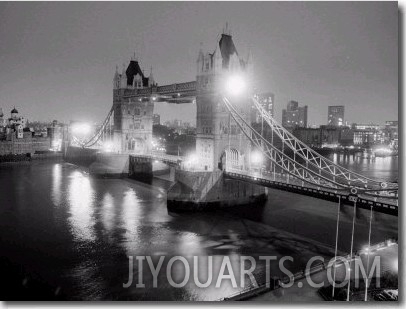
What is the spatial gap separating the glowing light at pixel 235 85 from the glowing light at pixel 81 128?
4270cm

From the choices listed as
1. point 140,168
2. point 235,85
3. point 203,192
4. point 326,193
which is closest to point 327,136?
point 140,168

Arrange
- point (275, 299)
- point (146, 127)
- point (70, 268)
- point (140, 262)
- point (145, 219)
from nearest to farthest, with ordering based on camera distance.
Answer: point (275, 299), point (70, 268), point (140, 262), point (145, 219), point (146, 127)

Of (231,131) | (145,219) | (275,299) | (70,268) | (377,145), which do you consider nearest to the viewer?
(275,299)

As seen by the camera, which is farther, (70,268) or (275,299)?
(70,268)

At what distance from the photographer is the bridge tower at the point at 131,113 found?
43.0 m

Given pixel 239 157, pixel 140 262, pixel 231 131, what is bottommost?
pixel 140 262

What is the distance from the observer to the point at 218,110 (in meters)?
27.3

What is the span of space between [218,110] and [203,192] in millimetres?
6012

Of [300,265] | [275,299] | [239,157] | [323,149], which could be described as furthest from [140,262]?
[323,149]

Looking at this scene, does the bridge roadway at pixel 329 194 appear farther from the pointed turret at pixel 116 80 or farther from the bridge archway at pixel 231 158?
the pointed turret at pixel 116 80

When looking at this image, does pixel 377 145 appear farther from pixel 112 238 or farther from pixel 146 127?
pixel 112 238

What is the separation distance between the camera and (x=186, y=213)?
24328 mm

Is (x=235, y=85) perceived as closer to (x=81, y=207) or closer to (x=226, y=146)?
(x=226, y=146)

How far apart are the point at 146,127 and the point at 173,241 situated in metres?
26.5
